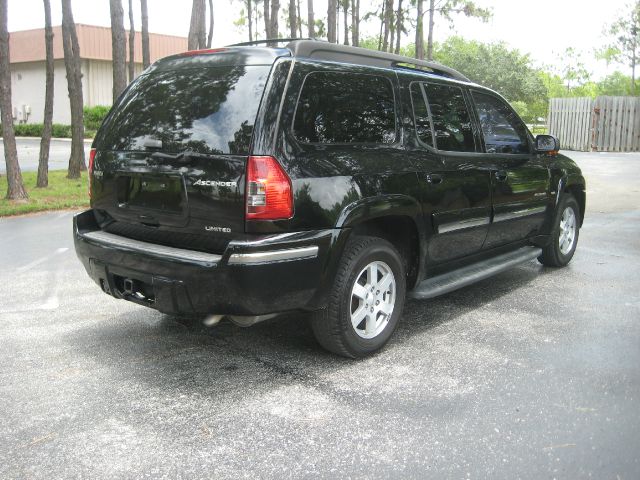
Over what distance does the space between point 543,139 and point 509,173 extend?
0.83 m

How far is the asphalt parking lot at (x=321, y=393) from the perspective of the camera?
3032 millimetres

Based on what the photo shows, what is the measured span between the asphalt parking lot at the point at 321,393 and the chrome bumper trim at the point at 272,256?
30.6 inches

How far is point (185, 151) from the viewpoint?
3.86 meters

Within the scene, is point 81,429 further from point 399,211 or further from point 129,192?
point 399,211

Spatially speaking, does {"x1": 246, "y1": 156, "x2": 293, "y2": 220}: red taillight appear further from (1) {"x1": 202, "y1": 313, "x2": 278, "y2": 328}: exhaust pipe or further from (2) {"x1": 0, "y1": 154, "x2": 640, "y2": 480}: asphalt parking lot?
(2) {"x1": 0, "y1": 154, "x2": 640, "y2": 480}: asphalt parking lot

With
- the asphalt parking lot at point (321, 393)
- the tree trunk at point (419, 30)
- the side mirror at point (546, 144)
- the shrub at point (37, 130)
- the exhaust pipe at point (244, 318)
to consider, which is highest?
the tree trunk at point (419, 30)

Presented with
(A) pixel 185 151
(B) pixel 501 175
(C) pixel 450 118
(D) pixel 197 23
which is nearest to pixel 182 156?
(A) pixel 185 151

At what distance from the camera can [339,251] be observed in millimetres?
3955

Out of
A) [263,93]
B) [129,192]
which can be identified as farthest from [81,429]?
[263,93]

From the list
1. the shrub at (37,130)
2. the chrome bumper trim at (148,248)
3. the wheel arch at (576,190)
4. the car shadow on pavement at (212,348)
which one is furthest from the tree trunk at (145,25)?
the shrub at (37,130)

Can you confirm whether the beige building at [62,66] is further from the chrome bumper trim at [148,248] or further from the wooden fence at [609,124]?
the chrome bumper trim at [148,248]

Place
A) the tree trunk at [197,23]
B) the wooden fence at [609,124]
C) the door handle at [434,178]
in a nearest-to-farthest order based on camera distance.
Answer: the door handle at [434,178], the tree trunk at [197,23], the wooden fence at [609,124]

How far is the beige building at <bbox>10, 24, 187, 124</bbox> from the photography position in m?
43.5

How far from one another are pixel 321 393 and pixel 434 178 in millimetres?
1798
